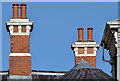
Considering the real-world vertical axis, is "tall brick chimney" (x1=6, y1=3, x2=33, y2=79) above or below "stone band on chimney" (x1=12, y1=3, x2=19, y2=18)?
below

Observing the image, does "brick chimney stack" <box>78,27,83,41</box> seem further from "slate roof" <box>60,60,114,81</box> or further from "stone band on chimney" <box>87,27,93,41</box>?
"slate roof" <box>60,60,114,81</box>

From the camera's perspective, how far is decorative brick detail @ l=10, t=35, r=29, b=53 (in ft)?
108

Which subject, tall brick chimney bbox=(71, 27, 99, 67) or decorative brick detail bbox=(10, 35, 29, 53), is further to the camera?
tall brick chimney bbox=(71, 27, 99, 67)

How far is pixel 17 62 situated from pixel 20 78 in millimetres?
957

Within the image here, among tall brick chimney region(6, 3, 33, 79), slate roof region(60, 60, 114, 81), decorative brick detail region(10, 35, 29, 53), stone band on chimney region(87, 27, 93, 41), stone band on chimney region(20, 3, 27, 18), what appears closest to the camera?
slate roof region(60, 60, 114, 81)

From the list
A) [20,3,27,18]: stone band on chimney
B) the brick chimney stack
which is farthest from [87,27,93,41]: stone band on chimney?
[20,3,27,18]: stone band on chimney

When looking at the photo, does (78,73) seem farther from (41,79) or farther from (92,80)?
(41,79)

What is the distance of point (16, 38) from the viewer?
3331 cm

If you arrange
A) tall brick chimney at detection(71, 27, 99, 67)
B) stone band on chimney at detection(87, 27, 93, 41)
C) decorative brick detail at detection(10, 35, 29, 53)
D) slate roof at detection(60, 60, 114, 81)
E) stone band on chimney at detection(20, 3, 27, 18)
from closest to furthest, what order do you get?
slate roof at detection(60, 60, 114, 81) < decorative brick detail at detection(10, 35, 29, 53) < stone band on chimney at detection(20, 3, 27, 18) < tall brick chimney at detection(71, 27, 99, 67) < stone band on chimney at detection(87, 27, 93, 41)

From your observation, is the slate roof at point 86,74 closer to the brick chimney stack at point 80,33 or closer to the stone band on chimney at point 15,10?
the stone band on chimney at point 15,10

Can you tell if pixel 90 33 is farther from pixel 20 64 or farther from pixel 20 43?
pixel 20 64

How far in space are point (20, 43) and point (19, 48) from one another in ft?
1.17

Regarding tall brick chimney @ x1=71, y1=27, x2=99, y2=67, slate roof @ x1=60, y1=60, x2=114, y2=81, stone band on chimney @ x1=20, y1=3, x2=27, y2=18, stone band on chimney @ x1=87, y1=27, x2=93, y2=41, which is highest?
stone band on chimney @ x1=20, y1=3, x2=27, y2=18

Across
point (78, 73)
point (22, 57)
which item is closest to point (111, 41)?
point (78, 73)
